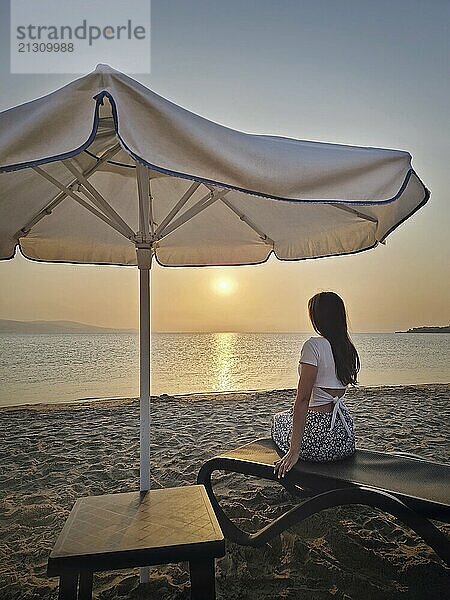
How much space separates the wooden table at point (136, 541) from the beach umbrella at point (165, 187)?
15.4 inches

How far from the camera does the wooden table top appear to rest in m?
1.77

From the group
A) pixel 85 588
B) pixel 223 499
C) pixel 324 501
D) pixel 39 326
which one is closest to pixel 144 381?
pixel 85 588

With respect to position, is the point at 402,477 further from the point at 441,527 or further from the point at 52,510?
the point at 52,510

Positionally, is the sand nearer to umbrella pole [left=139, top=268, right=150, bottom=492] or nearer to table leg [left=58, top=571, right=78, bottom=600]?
umbrella pole [left=139, top=268, right=150, bottom=492]

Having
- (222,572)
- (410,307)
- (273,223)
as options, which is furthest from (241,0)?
(410,307)

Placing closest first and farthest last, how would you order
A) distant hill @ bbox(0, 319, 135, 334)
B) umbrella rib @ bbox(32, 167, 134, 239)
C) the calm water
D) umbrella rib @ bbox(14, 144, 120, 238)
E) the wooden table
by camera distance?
the wooden table
umbrella rib @ bbox(32, 167, 134, 239)
umbrella rib @ bbox(14, 144, 120, 238)
the calm water
distant hill @ bbox(0, 319, 135, 334)

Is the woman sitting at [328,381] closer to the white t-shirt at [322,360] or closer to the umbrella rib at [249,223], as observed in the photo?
the white t-shirt at [322,360]

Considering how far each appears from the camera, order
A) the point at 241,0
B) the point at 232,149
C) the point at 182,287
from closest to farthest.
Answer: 1. the point at 232,149
2. the point at 241,0
3. the point at 182,287

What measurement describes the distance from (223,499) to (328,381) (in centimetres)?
146

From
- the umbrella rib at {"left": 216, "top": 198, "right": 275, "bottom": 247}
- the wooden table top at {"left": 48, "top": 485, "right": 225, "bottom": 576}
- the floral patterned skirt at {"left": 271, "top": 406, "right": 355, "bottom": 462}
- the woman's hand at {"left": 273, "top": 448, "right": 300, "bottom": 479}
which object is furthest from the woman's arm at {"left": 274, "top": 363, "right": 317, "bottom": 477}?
the umbrella rib at {"left": 216, "top": 198, "right": 275, "bottom": 247}

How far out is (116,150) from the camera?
8.73 feet

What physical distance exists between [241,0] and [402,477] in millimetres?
7629

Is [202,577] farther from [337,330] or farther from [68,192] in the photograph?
[68,192]

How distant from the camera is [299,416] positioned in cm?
270
